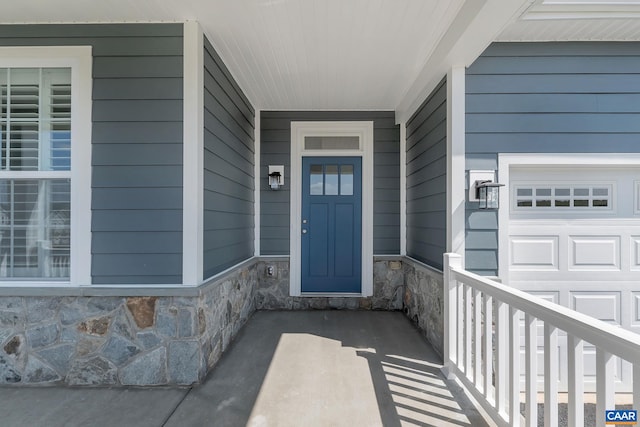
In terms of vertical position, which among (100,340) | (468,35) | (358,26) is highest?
(358,26)

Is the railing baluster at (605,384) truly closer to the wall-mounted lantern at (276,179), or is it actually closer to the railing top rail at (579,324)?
the railing top rail at (579,324)

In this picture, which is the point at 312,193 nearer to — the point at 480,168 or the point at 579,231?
the point at 480,168

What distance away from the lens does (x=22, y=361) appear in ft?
7.18

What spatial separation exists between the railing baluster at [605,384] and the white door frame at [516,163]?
1547mm

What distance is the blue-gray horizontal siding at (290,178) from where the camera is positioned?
12.9 ft

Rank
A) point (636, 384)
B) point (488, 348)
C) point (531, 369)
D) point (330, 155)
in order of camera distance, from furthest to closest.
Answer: point (330, 155), point (488, 348), point (531, 369), point (636, 384)

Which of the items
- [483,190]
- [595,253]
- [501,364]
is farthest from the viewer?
[595,253]

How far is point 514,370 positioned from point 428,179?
1.89 meters

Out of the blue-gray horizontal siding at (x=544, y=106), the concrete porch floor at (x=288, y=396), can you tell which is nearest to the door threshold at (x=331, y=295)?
the concrete porch floor at (x=288, y=396)

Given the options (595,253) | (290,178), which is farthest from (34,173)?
(595,253)

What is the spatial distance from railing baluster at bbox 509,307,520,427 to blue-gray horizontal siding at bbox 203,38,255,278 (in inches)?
82.5

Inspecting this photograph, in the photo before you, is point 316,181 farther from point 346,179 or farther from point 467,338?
point 467,338

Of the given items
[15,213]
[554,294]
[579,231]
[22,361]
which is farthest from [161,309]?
[579,231]

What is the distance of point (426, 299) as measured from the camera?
304cm
